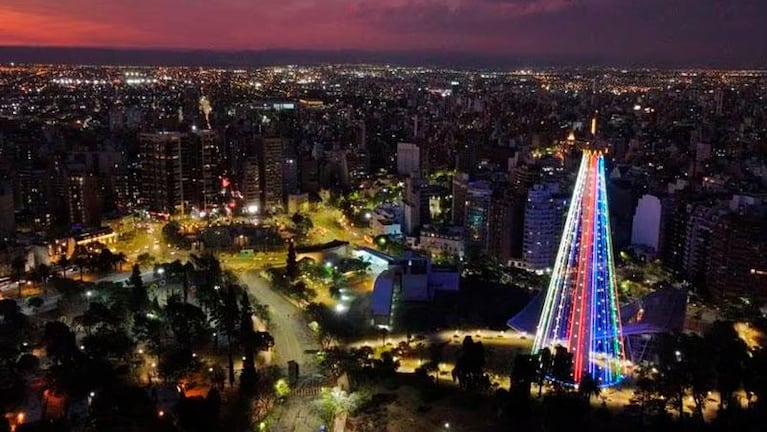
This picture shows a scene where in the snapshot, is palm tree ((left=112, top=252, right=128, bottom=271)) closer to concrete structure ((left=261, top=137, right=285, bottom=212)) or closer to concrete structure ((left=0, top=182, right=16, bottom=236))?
concrete structure ((left=0, top=182, right=16, bottom=236))

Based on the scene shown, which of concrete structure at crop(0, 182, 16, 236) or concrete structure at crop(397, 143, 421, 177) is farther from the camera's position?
concrete structure at crop(397, 143, 421, 177)

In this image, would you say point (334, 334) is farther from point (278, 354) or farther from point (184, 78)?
point (184, 78)

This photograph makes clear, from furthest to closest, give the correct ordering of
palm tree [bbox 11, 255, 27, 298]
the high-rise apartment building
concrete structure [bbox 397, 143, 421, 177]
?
concrete structure [bbox 397, 143, 421, 177]
the high-rise apartment building
palm tree [bbox 11, 255, 27, 298]

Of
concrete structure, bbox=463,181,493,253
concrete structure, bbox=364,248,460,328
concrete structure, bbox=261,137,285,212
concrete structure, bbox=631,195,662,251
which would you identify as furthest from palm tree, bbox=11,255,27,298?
concrete structure, bbox=631,195,662,251

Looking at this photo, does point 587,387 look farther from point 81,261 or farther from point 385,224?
point 81,261

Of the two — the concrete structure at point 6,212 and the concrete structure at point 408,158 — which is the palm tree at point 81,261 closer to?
the concrete structure at point 6,212
